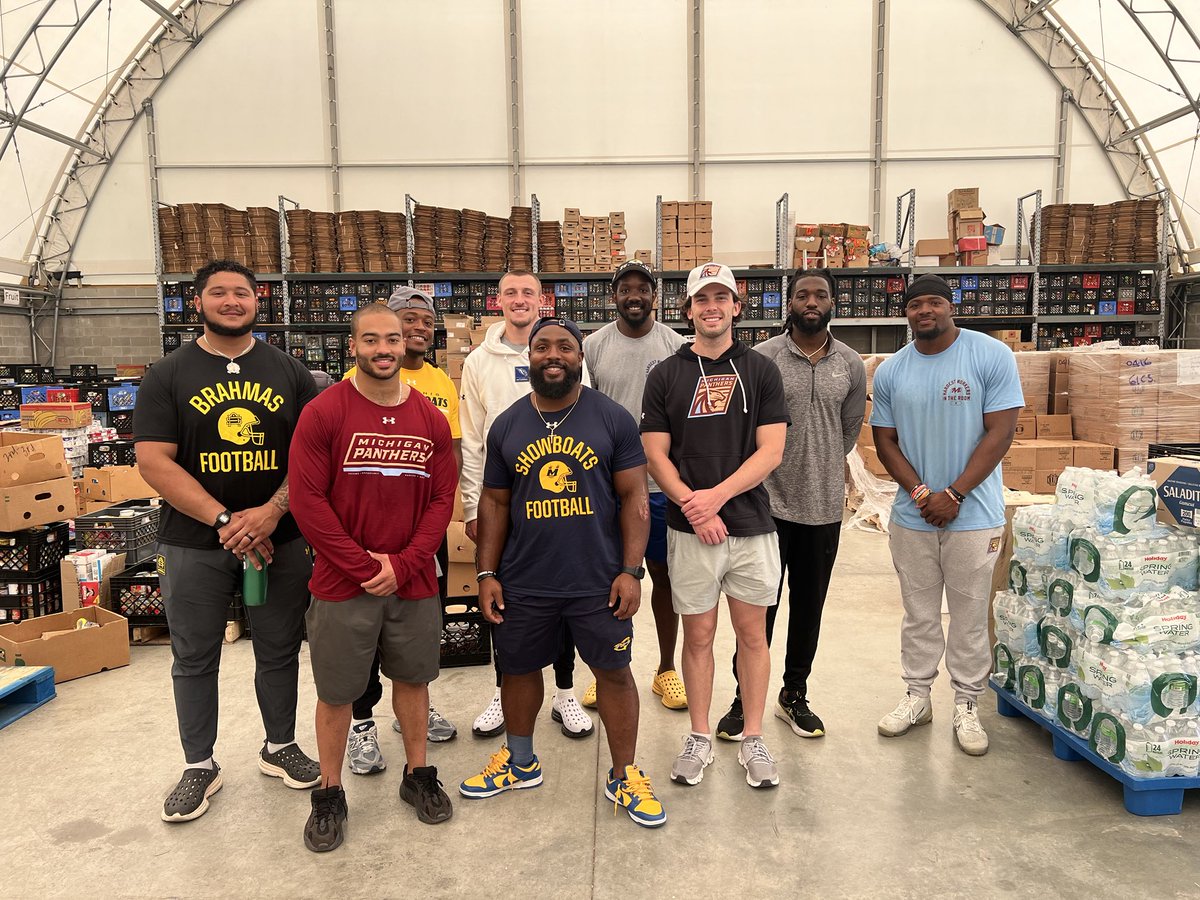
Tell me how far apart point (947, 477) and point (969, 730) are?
38.2 inches

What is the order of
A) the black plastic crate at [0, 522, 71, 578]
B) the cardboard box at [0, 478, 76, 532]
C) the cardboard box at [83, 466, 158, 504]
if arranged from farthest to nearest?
the cardboard box at [83, 466, 158, 504], the black plastic crate at [0, 522, 71, 578], the cardboard box at [0, 478, 76, 532]

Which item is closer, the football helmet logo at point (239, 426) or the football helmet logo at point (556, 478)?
the football helmet logo at point (556, 478)

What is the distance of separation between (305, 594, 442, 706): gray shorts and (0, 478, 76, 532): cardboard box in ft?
9.00

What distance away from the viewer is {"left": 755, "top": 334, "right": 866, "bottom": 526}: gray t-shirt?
2.86 meters

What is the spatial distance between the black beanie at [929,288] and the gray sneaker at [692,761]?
182 centimetres

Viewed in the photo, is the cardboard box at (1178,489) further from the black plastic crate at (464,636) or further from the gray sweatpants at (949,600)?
the black plastic crate at (464,636)

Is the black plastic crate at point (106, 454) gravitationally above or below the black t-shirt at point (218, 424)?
below

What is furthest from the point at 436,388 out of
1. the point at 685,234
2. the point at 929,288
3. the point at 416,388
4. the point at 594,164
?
the point at 594,164

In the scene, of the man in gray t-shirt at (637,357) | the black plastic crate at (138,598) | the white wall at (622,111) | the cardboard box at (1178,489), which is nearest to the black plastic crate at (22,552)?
the black plastic crate at (138,598)

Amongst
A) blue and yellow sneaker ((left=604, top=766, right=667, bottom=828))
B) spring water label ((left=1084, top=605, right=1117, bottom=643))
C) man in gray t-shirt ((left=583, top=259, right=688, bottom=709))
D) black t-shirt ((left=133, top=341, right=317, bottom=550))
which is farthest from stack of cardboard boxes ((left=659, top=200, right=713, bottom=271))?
blue and yellow sneaker ((left=604, top=766, right=667, bottom=828))

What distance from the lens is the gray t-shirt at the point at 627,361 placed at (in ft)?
10.5

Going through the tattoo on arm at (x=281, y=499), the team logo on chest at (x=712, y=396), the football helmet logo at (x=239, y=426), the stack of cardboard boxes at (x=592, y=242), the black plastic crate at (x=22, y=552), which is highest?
the stack of cardboard boxes at (x=592, y=242)

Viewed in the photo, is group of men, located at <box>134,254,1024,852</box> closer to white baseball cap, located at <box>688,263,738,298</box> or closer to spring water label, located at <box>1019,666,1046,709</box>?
white baseball cap, located at <box>688,263,738,298</box>

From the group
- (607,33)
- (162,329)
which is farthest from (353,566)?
(607,33)
